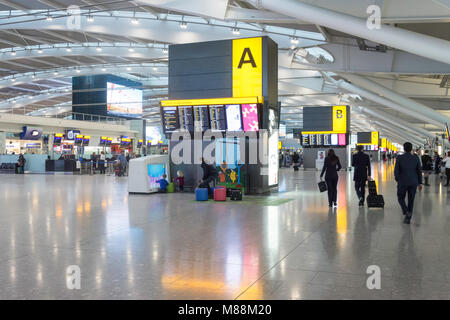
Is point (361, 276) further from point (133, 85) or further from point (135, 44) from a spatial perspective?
point (133, 85)

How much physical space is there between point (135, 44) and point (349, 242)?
2685 cm

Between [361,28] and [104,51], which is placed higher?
[104,51]

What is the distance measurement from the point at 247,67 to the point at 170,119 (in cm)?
340

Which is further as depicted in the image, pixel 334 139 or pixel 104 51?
pixel 334 139

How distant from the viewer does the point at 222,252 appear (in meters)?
5.76

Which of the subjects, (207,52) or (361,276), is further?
(207,52)

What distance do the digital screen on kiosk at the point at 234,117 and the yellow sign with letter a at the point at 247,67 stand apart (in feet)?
2.40

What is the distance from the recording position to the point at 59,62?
122ft

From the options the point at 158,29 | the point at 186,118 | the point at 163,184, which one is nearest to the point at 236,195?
the point at 163,184

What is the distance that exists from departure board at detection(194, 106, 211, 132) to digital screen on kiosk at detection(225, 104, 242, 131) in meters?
0.85

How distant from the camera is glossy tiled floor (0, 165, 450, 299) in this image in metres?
4.12

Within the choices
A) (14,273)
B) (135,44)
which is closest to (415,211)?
(14,273)

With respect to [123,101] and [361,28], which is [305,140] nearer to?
[123,101]

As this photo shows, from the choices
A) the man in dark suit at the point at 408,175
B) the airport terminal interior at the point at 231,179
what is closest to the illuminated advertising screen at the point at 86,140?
the airport terminal interior at the point at 231,179
